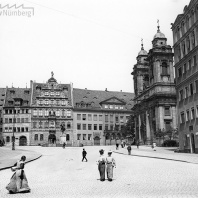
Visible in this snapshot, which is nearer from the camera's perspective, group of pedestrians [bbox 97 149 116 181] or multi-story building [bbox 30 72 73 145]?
group of pedestrians [bbox 97 149 116 181]

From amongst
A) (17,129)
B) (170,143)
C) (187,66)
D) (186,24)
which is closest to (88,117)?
(17,129)

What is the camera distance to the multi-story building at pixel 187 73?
121ft

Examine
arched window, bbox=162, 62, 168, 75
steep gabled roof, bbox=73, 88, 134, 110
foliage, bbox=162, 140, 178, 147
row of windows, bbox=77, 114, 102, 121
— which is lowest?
foliage, bbox=162, 140, 178, 147

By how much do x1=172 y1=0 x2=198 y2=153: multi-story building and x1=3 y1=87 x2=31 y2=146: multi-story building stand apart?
177 ft

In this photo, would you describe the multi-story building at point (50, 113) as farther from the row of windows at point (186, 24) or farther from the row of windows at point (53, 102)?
the row of windows at point (186, 24)

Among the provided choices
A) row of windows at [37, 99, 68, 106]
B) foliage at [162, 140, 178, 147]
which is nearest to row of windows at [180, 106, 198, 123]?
foliage at [162, 140, 178, 147]

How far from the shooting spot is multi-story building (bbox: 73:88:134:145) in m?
89.8

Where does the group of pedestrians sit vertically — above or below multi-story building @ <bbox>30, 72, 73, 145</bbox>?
below

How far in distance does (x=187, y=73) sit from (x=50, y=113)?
55.3 m

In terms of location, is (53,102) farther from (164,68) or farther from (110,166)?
(110,166)

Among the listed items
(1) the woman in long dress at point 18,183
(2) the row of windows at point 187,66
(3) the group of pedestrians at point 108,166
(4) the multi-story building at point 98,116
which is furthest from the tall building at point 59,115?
(1) the woman in long dress at point 18,183

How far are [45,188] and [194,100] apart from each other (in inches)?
1105

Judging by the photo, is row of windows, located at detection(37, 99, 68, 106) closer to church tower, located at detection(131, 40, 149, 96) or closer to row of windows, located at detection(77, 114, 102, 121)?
row of windows, located at detection(77, 114, 102, 121)

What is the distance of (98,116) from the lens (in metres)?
92.8
